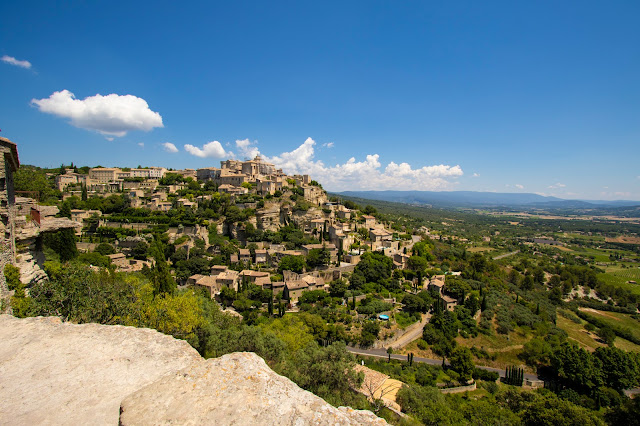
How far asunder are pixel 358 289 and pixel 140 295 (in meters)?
28.0

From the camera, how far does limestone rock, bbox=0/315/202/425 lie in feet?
14.1

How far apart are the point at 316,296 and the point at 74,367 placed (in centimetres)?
3084

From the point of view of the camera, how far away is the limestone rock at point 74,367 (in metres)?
4.31

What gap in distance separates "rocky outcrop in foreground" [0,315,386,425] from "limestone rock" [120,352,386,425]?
0.01 metres

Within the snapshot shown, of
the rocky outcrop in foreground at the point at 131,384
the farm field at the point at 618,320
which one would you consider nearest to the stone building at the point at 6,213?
the rocky outcrop in foreground at the point at 131,384

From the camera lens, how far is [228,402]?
3.55m

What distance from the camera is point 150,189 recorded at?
57.2 metres

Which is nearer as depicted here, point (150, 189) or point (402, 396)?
point (402, 396)

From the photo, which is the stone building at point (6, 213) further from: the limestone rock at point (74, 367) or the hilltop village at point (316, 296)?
the limestone rock at point (74, 367)

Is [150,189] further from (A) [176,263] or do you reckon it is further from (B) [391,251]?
(B) [391,251]

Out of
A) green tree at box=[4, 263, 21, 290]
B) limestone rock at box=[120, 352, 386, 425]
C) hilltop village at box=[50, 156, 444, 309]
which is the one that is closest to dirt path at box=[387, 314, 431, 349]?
hilltop village at box=[50, 156, 444, 309]

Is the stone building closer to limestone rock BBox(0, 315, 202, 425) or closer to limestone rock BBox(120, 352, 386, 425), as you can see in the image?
limestone rock BBox(0, 315, 202, 425)

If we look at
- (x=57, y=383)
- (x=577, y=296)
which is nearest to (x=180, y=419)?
(x=57, y=383)

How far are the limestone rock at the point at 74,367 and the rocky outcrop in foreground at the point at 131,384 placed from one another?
2 cm
